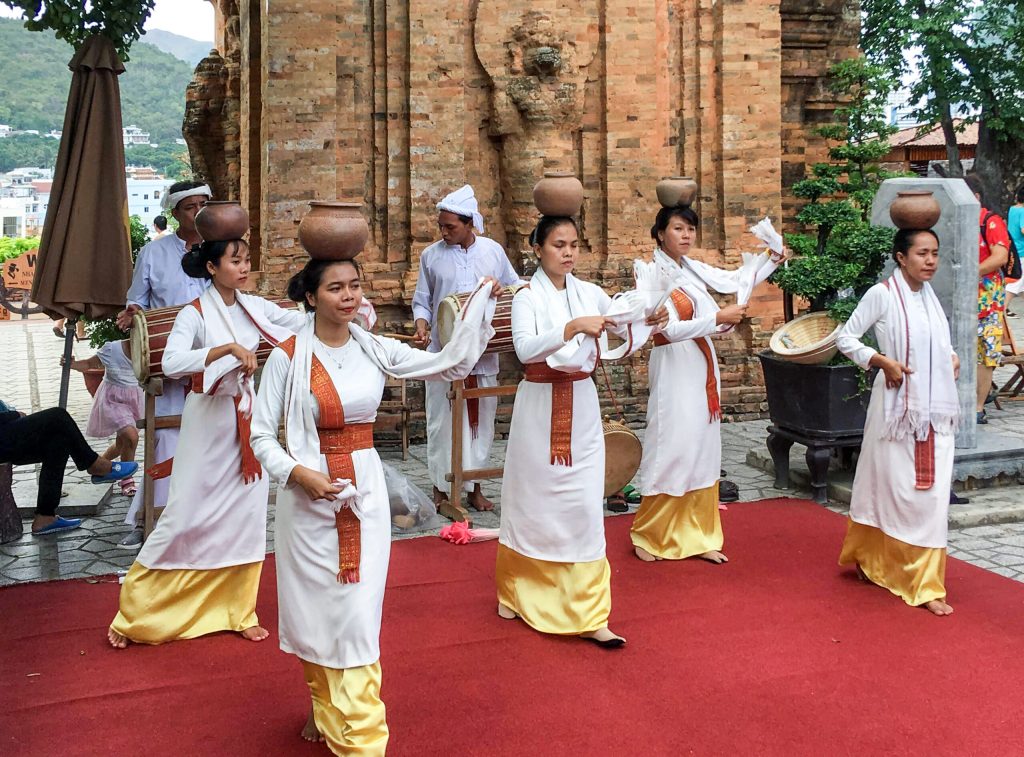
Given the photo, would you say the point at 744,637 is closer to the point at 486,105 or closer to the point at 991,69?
the point at 486,105

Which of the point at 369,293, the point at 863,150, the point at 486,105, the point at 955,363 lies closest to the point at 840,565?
the point at 955,363

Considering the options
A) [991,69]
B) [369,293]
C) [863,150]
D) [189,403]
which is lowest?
[189,403]

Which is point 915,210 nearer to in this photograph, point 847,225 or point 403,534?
point 847,225

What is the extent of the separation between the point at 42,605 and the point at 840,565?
4.18 m

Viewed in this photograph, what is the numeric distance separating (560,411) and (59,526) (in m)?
3.70

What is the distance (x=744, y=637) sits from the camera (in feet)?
16.9

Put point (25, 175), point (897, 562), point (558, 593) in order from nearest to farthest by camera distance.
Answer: point (558, 593)
point (897, 562)
point (25, 175)

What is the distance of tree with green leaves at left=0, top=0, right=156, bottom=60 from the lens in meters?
6.77

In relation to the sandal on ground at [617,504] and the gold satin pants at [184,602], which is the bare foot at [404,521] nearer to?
the sandal on ground at [617,504]

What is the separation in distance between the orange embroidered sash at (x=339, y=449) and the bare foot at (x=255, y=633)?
141 cm

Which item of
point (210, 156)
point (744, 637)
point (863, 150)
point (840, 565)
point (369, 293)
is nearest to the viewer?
point (744, 637)

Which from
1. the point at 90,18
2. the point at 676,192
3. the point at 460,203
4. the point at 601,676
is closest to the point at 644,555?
the point at 601,676

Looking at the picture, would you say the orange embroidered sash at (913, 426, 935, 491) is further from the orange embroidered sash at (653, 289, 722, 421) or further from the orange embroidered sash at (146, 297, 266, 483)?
the orange embroidered sash at (146, 297, 266, 483)

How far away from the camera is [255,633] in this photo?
16.9ft
